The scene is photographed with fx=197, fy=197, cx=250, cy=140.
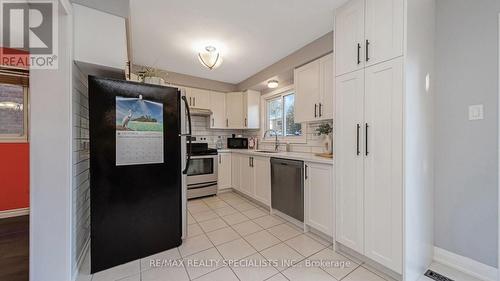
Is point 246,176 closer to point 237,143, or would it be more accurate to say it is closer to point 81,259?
point 237,143

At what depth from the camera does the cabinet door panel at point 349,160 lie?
1772 mm

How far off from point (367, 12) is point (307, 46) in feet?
3.38

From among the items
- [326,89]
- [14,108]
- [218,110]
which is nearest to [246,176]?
[218,110]

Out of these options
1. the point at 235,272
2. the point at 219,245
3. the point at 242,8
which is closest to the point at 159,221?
the point at 219,245

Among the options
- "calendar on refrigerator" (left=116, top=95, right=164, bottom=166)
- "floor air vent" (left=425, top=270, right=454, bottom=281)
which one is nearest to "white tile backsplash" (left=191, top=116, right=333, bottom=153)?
"floor air vent" (left=425, top=270, right=454, bottom=281)

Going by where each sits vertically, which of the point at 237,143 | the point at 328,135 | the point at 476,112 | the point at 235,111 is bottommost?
the point at 237,143

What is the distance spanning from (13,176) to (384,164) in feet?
15.3

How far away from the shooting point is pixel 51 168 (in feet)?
4.74

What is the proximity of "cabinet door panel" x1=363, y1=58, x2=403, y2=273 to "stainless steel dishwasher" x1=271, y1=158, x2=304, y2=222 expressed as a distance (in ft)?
2.62

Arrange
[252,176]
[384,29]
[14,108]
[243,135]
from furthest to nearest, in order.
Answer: [243,135], [252,176], [14,108], [384,29]

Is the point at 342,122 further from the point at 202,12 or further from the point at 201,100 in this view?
the point at 201,100

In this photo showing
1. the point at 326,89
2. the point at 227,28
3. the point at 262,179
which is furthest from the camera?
the point at 262,179

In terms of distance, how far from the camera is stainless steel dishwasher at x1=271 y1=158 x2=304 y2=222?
2415mm

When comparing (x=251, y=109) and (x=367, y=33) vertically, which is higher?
(x=367, y=33)
